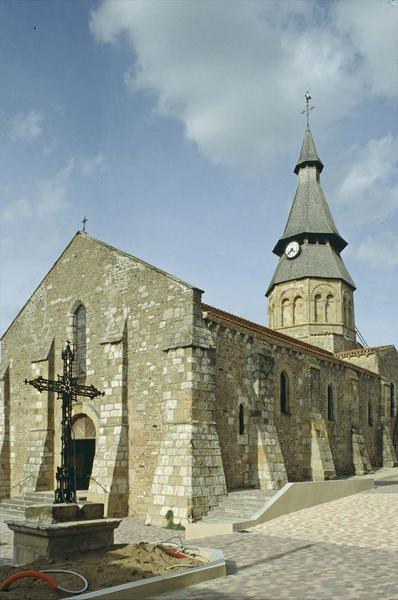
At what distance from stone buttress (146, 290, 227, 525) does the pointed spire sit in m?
24.8

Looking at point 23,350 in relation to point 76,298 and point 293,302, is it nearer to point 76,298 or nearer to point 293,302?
point 76,298

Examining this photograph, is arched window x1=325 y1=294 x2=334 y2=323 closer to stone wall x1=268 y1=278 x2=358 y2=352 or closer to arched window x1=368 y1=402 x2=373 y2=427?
stone wall x1=268 y1=278 x2=358 y2=352

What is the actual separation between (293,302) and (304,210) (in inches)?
255

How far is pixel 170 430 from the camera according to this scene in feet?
53.0

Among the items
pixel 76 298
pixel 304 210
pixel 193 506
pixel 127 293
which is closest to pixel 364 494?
pixel 193 506

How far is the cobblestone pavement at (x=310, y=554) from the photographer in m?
8.05

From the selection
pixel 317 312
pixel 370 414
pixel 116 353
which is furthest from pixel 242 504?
pixel 317 312

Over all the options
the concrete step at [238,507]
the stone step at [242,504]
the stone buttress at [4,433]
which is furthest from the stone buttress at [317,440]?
the stone buttress at [4,433]

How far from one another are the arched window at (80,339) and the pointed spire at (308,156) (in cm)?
2334

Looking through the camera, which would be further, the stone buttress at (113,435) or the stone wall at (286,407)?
the stone wall at (286,407)

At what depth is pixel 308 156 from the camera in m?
38.7

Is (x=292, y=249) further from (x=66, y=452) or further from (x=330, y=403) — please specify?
(x=66, y=452)

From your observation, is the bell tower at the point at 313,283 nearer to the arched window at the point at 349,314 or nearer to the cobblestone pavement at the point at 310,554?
the arched window at the point at 349,314

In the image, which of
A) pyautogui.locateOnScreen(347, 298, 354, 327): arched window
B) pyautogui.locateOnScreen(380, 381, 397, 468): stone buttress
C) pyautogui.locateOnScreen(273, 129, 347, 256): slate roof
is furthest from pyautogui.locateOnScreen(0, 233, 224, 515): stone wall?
pyautogui.locateOnScreen(347, 298, 354, 327): arched window
